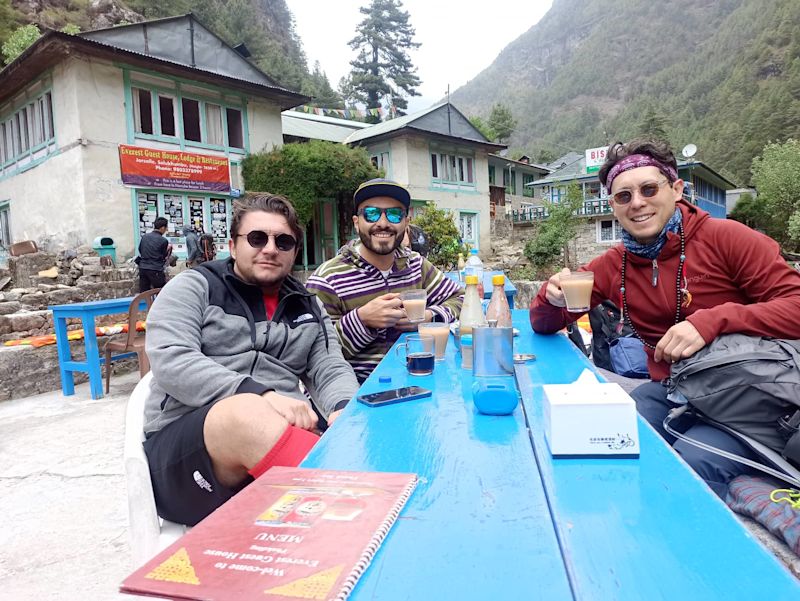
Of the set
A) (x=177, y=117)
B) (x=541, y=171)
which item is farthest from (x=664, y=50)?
(x=177, y=117)

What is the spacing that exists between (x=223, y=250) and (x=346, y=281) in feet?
39.8

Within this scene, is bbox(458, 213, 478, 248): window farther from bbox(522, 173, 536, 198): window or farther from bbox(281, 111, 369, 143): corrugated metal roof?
bbox(522, 173, 536, 198): window

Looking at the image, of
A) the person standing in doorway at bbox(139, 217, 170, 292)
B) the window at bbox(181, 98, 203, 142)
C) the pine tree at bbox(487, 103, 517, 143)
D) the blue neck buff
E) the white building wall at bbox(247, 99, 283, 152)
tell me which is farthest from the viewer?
the pine tree at bbox(487, 103, 517, 143)

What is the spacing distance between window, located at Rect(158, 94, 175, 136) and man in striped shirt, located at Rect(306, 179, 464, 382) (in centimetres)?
1260

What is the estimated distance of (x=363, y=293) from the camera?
2.79m

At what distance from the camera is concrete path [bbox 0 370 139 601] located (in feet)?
7.32

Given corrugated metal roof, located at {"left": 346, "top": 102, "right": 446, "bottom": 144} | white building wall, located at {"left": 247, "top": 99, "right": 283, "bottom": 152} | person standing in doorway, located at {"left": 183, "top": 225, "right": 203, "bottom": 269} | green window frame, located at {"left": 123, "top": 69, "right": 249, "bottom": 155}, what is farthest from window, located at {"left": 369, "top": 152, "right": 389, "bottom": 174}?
person standing in doorway, located at {"left": 183, "top": 225, "right": 203, "bottom": 269}

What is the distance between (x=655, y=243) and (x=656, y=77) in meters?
120

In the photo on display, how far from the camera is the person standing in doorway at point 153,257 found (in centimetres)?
977

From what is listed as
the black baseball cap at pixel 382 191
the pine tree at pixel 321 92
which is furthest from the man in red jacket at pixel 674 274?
the pine tree at pixel 321 92

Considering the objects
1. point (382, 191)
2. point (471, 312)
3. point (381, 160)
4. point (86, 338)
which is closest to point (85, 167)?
point (86, 338)

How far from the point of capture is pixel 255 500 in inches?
37.6

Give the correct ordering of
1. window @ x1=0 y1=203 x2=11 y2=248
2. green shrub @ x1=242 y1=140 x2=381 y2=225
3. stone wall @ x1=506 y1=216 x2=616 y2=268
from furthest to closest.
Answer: stone wall @ x1=506 y1=216 x2=616 y2=268, window @ x1=0 y1=203 x2=11 y2=248, green shrub @ x1=242 y1=140 x2=381 y2=225

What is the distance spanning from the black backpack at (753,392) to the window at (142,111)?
558 inches
